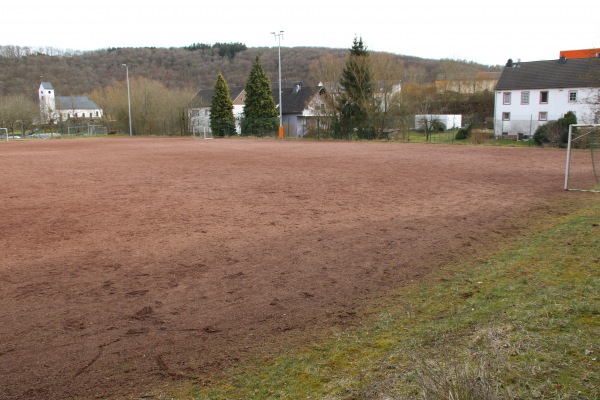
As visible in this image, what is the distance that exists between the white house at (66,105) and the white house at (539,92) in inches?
2474

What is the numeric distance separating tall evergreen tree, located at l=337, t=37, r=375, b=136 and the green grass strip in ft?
126

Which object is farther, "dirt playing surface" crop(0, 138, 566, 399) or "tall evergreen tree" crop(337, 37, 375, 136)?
"tall evergreen tree" crop(337, 37, 375, 136)

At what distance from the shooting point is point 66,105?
9781 centimetres

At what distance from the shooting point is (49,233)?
33.9 feet

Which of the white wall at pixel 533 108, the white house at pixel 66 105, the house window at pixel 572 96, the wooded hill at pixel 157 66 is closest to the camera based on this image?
the white wall at pixel 533 108

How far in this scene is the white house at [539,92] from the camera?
48.7 metres

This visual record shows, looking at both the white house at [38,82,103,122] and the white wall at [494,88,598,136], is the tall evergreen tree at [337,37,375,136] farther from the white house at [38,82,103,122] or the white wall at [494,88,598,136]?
the white house at [38,82,103,122]

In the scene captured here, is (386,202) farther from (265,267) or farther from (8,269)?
(8,269)

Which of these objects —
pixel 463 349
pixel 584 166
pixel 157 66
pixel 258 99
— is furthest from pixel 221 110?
pixel 157 66

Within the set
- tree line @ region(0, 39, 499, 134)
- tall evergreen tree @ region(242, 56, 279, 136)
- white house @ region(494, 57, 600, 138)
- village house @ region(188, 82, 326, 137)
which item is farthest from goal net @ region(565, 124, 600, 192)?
village house @ region(188, 82, 326, 137)

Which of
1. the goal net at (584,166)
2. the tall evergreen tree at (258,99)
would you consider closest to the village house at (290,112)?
the tall evergreen tree at (258,99)

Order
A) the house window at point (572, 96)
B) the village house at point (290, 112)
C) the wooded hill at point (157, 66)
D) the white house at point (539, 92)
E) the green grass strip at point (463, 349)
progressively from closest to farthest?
the green grass strip at point (463, 349) → the white house at point (539, 92) → the house window at point (572, 96) → the village house at point (290, 112) → the wooded hill at point (157, 66)

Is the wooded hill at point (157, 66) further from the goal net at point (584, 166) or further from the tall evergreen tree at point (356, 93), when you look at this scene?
the goal net at point (584, 166)

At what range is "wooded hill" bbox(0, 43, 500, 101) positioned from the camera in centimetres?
9738
